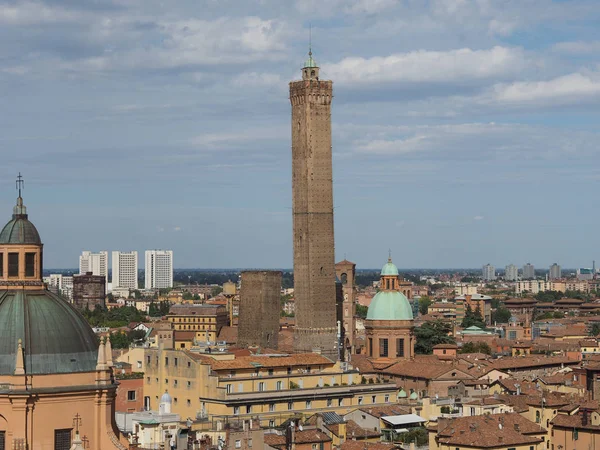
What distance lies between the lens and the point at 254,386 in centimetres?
4972

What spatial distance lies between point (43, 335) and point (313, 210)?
2033 inches

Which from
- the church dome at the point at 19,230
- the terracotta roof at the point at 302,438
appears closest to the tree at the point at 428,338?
the terracotta roof at the point at 302,438

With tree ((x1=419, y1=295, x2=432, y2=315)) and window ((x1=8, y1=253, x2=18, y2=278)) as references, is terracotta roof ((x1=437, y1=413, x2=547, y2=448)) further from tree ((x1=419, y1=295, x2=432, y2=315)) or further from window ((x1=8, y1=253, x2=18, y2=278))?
tree ((x1=419, y1=295, x2=432, y2=315))

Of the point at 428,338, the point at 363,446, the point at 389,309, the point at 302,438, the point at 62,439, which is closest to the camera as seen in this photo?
the point at 62,439

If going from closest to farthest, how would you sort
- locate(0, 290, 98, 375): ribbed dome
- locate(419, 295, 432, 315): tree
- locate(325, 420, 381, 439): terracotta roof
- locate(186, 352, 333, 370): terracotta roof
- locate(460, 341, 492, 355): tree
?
1. locate(0, 290, 98, 375): ribbed dome
2. locate(325, 420, 381, 439): terracotta roof
3. locate(186, 352, 333, 370): terracotta roof
4. locate(460, 341, 492, 355): tree
5. locate(419, 295, 432, 315): tree

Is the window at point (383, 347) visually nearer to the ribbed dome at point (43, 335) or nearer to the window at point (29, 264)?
the ribbed dome at point (43, 335)

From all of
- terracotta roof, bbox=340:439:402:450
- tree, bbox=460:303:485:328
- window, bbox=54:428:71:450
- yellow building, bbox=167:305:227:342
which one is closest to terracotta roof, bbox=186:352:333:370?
terracotta roof, bbox=340:439:402:450

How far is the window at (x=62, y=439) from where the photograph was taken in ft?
71.9

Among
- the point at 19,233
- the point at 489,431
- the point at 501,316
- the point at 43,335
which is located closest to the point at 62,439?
the point at 43,335

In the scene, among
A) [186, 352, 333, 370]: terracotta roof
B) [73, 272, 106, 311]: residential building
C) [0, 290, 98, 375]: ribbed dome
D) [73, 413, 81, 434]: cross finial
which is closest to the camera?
[73, 413, 81, 434]: cross finial

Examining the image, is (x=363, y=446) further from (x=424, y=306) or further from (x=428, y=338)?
(x=424, y=306)

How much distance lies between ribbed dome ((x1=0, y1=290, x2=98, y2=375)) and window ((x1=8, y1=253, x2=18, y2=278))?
13.3 inches

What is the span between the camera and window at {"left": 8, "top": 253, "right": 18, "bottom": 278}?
2256cm

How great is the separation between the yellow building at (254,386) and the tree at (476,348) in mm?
35017
